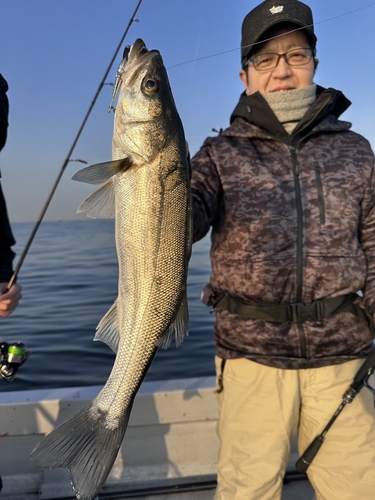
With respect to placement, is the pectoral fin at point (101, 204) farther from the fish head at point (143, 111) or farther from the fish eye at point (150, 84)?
the fish eye at point (150, 84)

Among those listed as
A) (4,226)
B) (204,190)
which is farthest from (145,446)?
(204,190)

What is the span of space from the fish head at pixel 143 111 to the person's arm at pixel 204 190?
1.89 feet

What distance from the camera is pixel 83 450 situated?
5.75ft

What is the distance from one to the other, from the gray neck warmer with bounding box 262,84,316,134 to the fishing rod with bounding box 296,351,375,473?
51.7 inches

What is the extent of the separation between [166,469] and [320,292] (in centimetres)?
195

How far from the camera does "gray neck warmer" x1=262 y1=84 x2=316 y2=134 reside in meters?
2.56

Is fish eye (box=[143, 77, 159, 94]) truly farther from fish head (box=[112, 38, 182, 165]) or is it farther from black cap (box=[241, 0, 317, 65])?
black cap (box=[241, 0, 317, 65])

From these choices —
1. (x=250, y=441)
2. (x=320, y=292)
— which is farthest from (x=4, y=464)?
(x=320, y=292)

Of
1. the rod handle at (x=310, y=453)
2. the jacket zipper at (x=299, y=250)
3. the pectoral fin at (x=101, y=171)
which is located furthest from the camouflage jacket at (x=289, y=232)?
the pectoral fin at (x=101, y=171)

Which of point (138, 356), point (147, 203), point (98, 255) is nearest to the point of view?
point (147, 203)

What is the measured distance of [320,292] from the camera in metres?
2.37

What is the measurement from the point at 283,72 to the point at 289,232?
923 millimetres

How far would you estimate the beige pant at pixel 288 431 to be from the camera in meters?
2.26

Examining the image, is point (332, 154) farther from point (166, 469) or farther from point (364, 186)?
point (166, 469)
